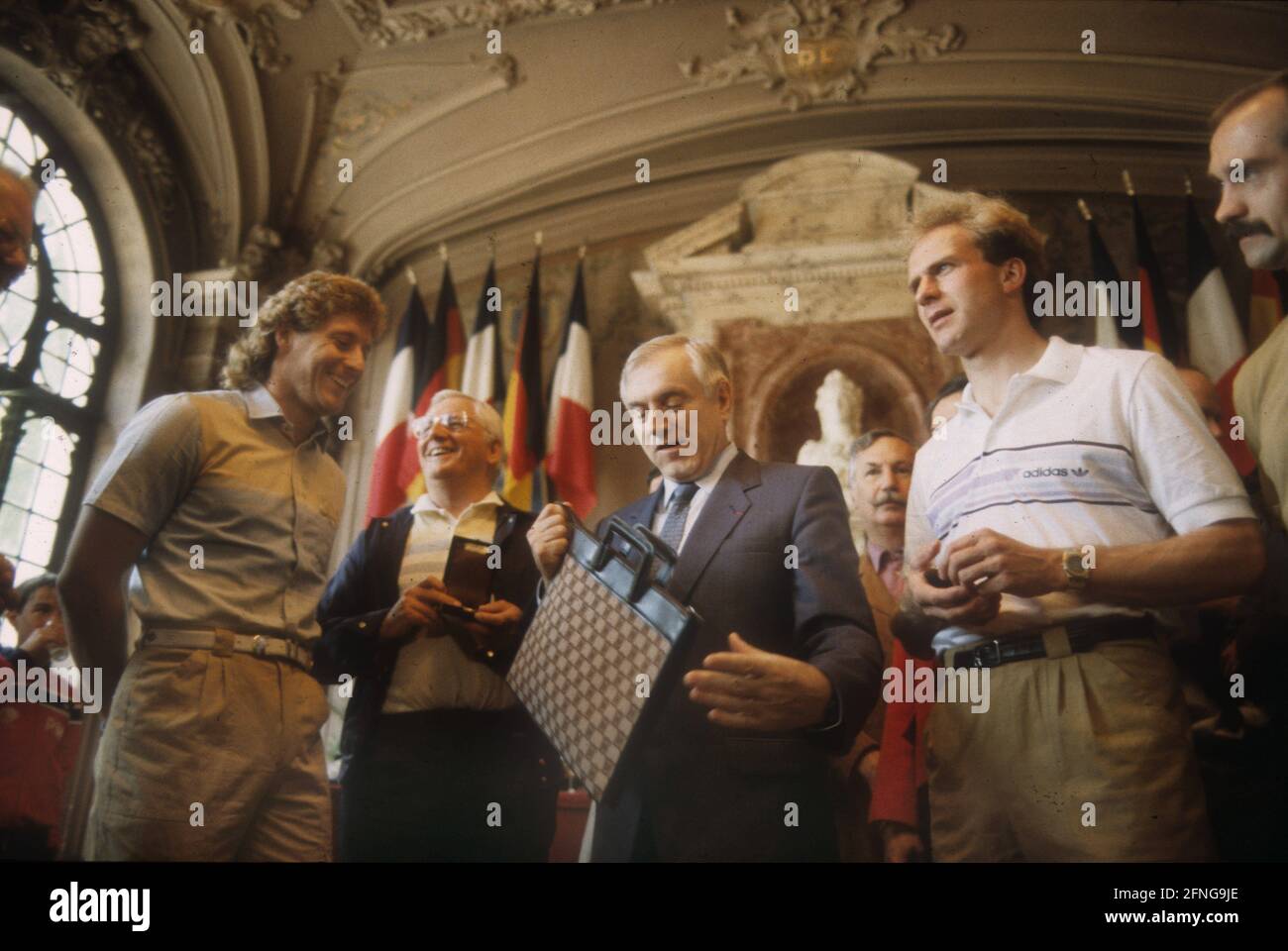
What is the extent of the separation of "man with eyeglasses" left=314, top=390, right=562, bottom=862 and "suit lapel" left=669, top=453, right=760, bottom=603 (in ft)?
1.65

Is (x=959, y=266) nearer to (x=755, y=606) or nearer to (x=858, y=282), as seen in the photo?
(x=755, y=606)

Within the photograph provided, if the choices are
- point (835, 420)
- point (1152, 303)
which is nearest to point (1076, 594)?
point (835, 420)

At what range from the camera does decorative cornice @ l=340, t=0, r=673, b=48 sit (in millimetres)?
4965

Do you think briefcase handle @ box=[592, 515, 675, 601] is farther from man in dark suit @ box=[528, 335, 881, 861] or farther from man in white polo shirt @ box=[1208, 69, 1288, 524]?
man in white polo shirt @ box=[1208, 69, 1288, 524]

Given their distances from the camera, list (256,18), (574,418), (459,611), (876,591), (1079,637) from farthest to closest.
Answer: (256,18), (574,418), (876,591), (459,611), (1079,637)

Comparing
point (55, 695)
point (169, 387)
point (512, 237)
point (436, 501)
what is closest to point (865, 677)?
point (436, 501)

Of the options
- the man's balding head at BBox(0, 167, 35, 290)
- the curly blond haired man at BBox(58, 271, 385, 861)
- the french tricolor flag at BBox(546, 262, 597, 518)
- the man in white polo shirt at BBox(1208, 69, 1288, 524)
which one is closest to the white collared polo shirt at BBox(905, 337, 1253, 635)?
the man in white polo shirt at BBox(1208, 69, 1288, 524)

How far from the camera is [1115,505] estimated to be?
2.37 meters

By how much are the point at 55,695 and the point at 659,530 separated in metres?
1.85

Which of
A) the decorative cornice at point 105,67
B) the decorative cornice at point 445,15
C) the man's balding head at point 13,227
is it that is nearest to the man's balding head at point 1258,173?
the decorative cornice at point 445,15

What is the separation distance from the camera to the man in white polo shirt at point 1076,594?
86.9 inches

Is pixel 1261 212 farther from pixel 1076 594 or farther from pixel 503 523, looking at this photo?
pixel 503 523

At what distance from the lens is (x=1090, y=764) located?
218cm

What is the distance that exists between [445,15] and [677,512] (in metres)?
3.49
